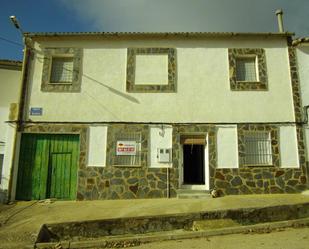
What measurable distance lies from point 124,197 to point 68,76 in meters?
5.41

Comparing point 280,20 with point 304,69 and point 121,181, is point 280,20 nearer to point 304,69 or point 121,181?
point 304,69

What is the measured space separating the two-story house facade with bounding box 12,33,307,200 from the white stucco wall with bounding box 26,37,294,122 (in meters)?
0.04

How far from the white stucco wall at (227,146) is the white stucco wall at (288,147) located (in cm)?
180

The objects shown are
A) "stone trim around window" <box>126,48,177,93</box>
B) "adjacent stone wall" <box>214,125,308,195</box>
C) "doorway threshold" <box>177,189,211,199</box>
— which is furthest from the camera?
"stone trim around window" <box>126,48,177,93</box>

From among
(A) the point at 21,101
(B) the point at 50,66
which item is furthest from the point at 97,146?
(B) the point at 50,66

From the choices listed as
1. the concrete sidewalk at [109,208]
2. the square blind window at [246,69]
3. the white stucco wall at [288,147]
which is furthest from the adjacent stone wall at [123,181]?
the square blind window at [246,69]

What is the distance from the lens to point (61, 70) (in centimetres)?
1177

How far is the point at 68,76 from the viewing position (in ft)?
38.2

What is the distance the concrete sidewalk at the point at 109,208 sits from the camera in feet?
26.4

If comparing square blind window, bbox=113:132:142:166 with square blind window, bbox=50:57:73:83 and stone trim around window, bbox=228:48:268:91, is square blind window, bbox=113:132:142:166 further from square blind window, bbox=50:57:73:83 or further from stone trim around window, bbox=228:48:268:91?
stone trim around window, bbox=228:48:268:91

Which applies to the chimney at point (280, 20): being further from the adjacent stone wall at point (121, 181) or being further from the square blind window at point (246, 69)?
the adjacent stone wall at point (121, 181)

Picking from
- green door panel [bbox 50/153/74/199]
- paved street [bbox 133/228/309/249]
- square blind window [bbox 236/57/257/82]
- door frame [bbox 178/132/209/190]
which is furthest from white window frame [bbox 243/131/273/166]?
green door panel [bbox 50/153/74/199]

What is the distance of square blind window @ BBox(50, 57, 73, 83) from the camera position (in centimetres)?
1164

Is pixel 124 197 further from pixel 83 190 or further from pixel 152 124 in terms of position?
pixel 152 124
